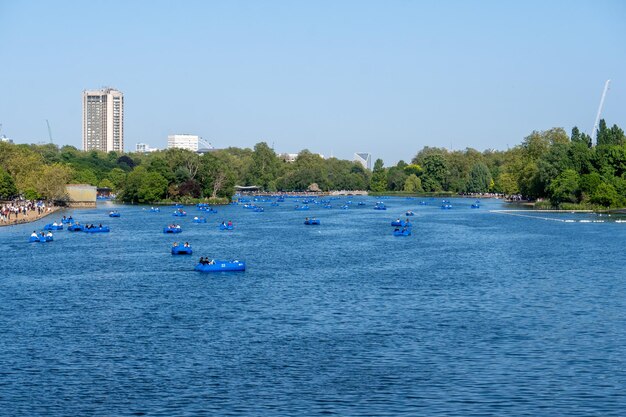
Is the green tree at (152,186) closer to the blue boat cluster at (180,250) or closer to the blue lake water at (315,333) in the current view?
the blue lake water at (315,333)

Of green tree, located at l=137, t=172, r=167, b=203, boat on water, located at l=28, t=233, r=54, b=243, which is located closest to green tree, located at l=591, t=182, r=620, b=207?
green tree, located at l=137, t=172, r=167, b=203

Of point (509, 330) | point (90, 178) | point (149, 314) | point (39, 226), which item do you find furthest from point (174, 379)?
point (90, 178)

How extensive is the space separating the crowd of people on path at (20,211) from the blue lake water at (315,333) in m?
30.3

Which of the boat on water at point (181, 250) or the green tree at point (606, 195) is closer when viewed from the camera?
the boat on water at point (181, 250)

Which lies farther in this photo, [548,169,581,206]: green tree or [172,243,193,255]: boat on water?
[548,169,581,206]: green tree

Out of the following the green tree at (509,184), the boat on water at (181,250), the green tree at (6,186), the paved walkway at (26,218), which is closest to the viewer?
the boat on water at (181,250)

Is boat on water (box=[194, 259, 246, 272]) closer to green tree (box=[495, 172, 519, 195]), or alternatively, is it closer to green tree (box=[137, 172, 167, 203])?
green tree (box=[137, 172, 167, 203])

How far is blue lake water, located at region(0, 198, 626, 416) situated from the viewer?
1007 inches

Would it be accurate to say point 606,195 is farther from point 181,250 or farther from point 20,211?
point 20,211

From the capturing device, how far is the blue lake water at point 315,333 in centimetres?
2558

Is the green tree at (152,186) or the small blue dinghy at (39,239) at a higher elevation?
the green tree at (152,186)

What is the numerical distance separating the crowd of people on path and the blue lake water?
1194 inches

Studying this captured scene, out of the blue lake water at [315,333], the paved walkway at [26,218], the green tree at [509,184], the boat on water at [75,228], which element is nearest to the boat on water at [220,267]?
the blue lake water at [315,333]

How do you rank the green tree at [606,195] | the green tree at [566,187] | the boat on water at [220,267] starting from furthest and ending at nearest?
the green tree at [566,187]
the green tree at [606,195]
the boat on water at [220,267]
